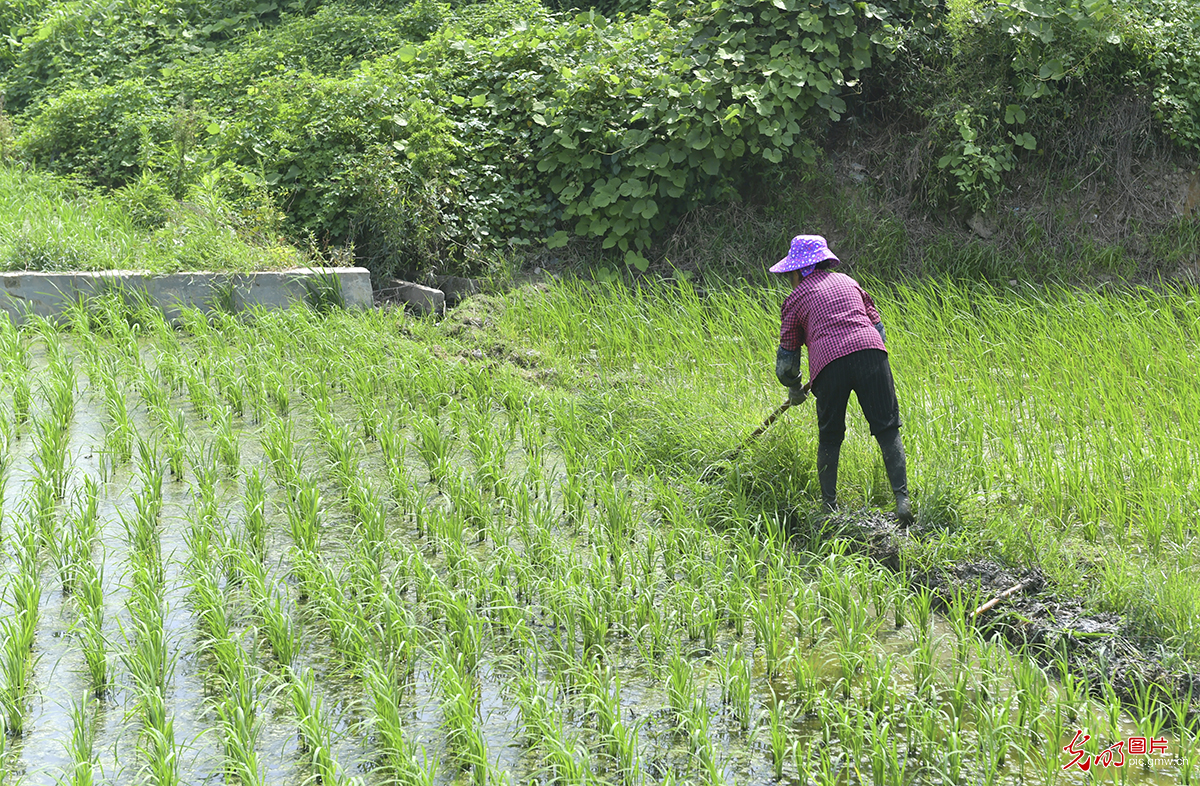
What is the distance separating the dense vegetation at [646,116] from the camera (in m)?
8.27

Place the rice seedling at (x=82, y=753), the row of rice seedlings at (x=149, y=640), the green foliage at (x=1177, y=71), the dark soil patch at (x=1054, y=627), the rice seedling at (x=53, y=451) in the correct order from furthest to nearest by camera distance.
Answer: the green foliage at (x=1177, y=71) → the rice seedling at (x=53, y=451) → the dark soil patch at (x=1054, y=627) → the row of rice seedlings at (x=149, y=640) → the rice seedling at (x=82, y=753)

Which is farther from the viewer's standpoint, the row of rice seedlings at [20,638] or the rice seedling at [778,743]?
the row of rice seedlings at [20,638]

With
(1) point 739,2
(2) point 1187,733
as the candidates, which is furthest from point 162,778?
(1) point 739,2

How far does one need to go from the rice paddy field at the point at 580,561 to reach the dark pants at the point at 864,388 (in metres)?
0.37

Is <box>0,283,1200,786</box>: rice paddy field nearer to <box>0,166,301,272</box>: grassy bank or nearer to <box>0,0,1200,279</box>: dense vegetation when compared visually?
<box>0,166,301,272</box>: grassy bank

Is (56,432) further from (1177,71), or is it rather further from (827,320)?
(1177,71)

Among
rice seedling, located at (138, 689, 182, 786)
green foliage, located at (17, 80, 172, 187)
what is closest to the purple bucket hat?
rice seedling, located at (138, 689, 182, 786)

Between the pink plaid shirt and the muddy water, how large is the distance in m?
1.24

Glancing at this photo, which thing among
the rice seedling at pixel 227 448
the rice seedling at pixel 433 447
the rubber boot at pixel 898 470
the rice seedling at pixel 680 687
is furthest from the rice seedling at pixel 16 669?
the rubber boot at pixel 898 470

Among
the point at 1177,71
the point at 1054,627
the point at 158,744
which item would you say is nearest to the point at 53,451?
the point at 158,744

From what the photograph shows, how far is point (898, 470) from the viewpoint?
4.57m

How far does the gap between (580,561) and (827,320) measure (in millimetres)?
1518

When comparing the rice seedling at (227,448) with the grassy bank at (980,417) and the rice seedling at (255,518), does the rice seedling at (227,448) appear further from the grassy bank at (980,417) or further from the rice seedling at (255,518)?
the grassy bank at (980,417)

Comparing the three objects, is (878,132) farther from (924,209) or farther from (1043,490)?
(1043,490)
